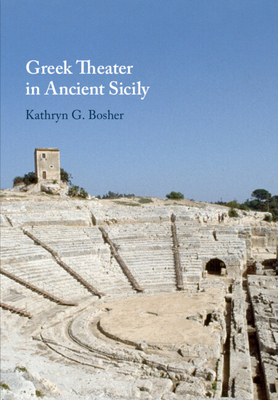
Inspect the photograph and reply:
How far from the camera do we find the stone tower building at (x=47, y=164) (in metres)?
34.0

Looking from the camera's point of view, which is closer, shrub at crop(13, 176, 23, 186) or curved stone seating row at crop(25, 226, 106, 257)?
curved stone seating row at crop(25, 226, 106, 257)

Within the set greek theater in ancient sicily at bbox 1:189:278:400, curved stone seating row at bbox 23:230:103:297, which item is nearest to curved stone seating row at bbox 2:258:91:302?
greek theater in ancient sicily at bbox 1:189:278:400

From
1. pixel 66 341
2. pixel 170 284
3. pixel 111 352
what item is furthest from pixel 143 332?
pixel 170 284

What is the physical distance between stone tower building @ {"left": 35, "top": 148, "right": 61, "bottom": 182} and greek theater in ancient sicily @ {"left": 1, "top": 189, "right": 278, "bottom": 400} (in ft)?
22.7

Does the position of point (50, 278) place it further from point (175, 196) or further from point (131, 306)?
point (175, 196)

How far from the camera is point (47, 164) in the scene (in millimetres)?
34250

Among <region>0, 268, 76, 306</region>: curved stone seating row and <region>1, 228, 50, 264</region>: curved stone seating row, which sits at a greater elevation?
<region>1, 228, 50, 264</region>: curved stone seating row

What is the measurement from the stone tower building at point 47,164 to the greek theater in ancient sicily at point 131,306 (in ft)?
22.7

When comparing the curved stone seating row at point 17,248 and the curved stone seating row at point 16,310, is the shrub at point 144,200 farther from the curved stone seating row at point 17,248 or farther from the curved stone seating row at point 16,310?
the curved stone seating row at point 16,310

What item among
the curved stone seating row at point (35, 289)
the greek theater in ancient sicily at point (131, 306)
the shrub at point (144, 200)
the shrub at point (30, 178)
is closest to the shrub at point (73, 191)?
the greek theater in ancient sicily at point (131, 306)

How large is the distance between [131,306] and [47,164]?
75.1ft

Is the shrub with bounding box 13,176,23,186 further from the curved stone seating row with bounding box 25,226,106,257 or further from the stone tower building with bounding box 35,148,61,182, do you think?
the curved stone seating row with bounding box 25,226,106,257

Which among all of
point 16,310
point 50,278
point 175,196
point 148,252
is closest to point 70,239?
point 50,278

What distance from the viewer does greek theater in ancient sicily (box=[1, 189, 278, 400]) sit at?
880cm
